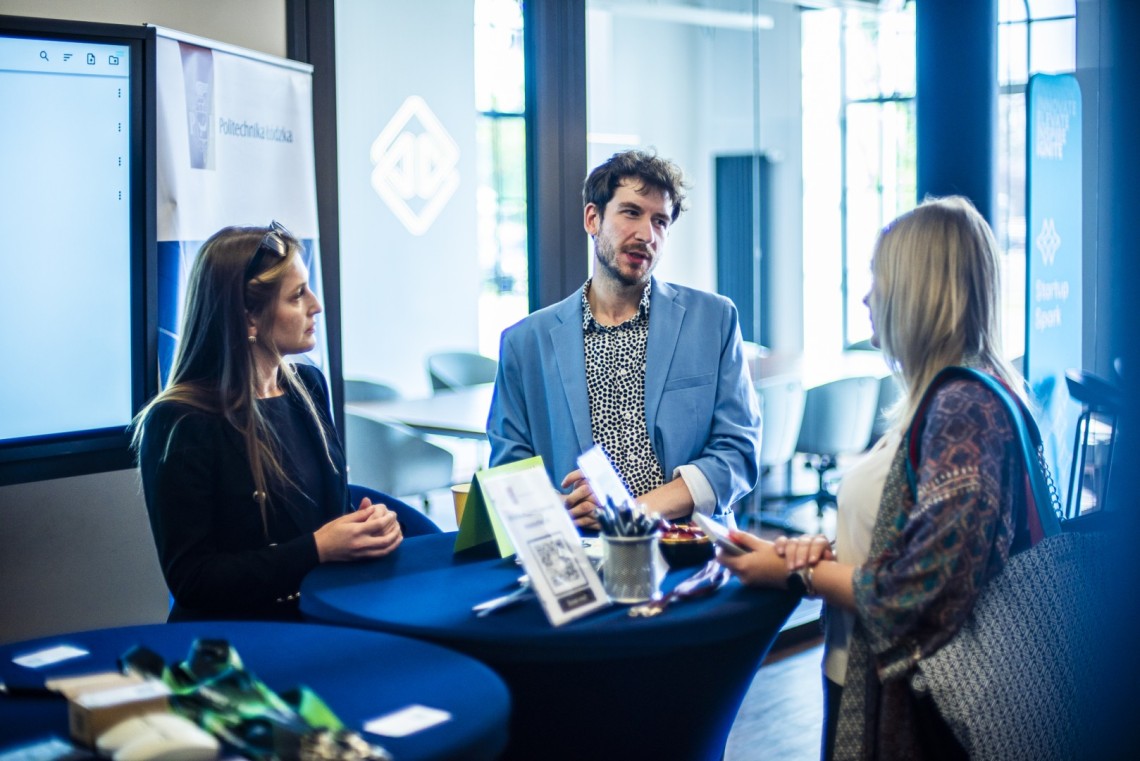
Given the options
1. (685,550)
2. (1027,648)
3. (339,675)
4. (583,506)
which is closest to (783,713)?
(583,506)

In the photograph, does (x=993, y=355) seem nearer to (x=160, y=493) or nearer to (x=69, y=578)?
(x=160, y=493)

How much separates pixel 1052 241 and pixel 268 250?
3.45 metres

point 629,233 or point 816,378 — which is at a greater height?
point 629,233

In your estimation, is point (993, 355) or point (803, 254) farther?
point (803, 254)

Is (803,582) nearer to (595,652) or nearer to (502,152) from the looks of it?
(595,652)

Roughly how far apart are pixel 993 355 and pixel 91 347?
2.27 meters

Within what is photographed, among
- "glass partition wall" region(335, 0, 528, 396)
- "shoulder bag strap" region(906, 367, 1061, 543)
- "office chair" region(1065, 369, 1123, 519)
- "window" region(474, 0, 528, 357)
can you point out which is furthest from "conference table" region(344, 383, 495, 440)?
"shoulder bag strap" region(906, 367, 1061, 543)

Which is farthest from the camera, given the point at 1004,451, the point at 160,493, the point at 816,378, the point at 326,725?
the point at 816,378

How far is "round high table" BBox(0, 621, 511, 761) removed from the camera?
1.55m

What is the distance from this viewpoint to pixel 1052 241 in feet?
15.6

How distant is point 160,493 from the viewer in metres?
2.35

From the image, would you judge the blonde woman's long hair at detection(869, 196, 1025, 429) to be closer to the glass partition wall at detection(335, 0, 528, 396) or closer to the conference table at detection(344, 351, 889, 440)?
the conference table at detection(344, 351, 889, 440)

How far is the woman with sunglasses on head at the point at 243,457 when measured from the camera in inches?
92.2

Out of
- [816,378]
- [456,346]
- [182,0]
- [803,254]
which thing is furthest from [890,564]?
[803,254]
